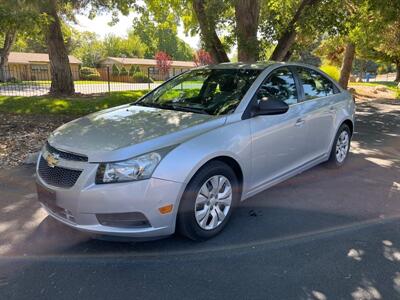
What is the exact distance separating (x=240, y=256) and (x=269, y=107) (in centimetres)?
153

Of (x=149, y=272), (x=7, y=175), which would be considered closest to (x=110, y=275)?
(x=149, y=272)

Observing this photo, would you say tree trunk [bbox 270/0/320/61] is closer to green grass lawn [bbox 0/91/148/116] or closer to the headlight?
green grass lawn [bbox 0/91/148/116]

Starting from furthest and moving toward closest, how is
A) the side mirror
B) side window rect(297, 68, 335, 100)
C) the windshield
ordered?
side window rect(297, 68, 335, 100)
the windshield
the side mirror

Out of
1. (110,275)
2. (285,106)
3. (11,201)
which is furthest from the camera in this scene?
(11,201)

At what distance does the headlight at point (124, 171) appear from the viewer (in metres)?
3.04

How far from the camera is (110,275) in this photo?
3014 millimetres

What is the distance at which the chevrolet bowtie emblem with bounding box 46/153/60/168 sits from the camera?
Answer: 3.34 meters

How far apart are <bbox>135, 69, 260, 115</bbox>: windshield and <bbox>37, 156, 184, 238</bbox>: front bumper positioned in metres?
1.20

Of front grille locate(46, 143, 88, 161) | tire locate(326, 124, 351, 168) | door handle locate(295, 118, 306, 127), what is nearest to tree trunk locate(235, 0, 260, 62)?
Result: tire locate(326, 124, 351, 168)

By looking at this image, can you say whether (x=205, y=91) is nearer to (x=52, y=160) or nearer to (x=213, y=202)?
(x=213, y=202)

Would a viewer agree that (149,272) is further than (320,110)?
No

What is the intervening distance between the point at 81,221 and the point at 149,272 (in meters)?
0.72

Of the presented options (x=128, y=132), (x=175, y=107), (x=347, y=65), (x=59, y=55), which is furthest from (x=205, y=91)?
(x=347, y=65)

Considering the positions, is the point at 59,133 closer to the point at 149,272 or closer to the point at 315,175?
the point at 149,272
